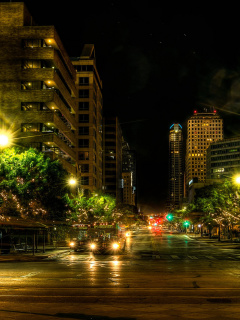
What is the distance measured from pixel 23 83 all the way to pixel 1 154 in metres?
27.7

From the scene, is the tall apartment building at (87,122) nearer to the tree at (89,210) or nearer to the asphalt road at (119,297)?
the tree at (89,210)

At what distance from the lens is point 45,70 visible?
6794 centimetres

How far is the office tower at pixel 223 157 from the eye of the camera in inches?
7224

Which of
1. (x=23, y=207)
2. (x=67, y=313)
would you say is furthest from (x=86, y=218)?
(x=67, y=313)

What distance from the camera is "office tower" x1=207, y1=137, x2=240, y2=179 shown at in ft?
602

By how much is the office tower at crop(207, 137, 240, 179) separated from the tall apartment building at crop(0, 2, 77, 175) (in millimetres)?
123806

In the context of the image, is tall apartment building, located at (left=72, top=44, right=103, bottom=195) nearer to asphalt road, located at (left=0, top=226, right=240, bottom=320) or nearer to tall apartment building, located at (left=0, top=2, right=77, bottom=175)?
tall apartment building, located at (left=0, top=2, right=77, bottom=175)

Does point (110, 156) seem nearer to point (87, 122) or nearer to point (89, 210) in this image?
point (87, 122)

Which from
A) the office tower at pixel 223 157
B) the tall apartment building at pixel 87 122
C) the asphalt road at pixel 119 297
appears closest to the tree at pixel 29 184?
the asphalt road at pixel 119 297

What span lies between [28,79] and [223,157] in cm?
13490

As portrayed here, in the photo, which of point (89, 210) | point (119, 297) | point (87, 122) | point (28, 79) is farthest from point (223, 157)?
point (119, 297)

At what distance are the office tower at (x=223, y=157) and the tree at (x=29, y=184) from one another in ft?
463

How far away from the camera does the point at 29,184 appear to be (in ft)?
146

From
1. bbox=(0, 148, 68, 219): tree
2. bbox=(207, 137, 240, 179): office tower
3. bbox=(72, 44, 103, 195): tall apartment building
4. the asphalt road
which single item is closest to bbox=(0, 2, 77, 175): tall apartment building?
bbox=(0, 148, 68, 219): tree
